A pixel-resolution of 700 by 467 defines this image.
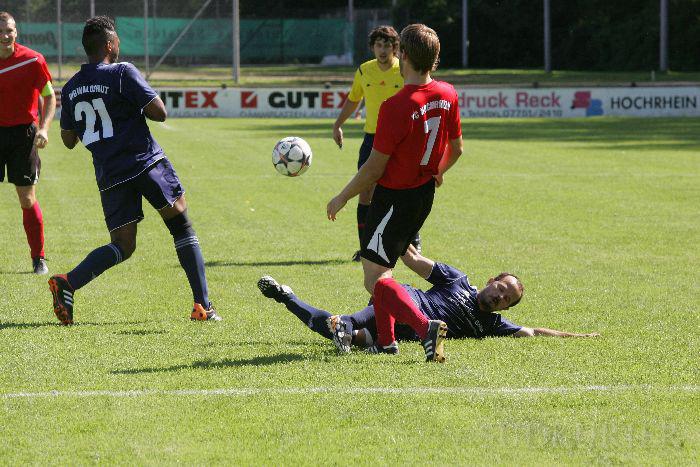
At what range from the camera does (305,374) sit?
21.5 feet

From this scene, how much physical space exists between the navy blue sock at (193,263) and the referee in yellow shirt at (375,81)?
2.73m

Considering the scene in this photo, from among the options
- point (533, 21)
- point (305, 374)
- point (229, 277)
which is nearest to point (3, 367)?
point (305, 374)

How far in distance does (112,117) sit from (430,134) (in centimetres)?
234

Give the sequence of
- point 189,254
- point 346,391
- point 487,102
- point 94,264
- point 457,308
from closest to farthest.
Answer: point 346,391, point 457,308, point 94,264, point 189,254, point 487,102

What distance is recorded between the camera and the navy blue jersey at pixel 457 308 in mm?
7418

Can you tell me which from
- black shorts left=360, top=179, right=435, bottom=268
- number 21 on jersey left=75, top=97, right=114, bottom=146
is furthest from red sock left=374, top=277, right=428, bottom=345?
number 21 on jersey left=75, top=97, right=114, bottom=146

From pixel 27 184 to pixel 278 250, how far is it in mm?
2578

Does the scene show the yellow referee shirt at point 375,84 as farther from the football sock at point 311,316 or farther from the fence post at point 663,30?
the fence post at point 663,30

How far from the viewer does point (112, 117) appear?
7973 mm

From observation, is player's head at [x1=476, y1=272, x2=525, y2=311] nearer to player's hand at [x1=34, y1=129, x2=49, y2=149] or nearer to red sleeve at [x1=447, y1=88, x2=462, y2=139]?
red sleeve at [x1=447, y1=88, x2=462, y2=139]

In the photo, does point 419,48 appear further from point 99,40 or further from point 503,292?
point 99,40

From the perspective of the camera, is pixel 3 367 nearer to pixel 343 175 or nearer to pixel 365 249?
pixel 365 249

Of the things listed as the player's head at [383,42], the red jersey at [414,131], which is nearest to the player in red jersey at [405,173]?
the red jersey at [414,131]

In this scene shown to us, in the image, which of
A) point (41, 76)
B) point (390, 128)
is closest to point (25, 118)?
point (41, 76)
